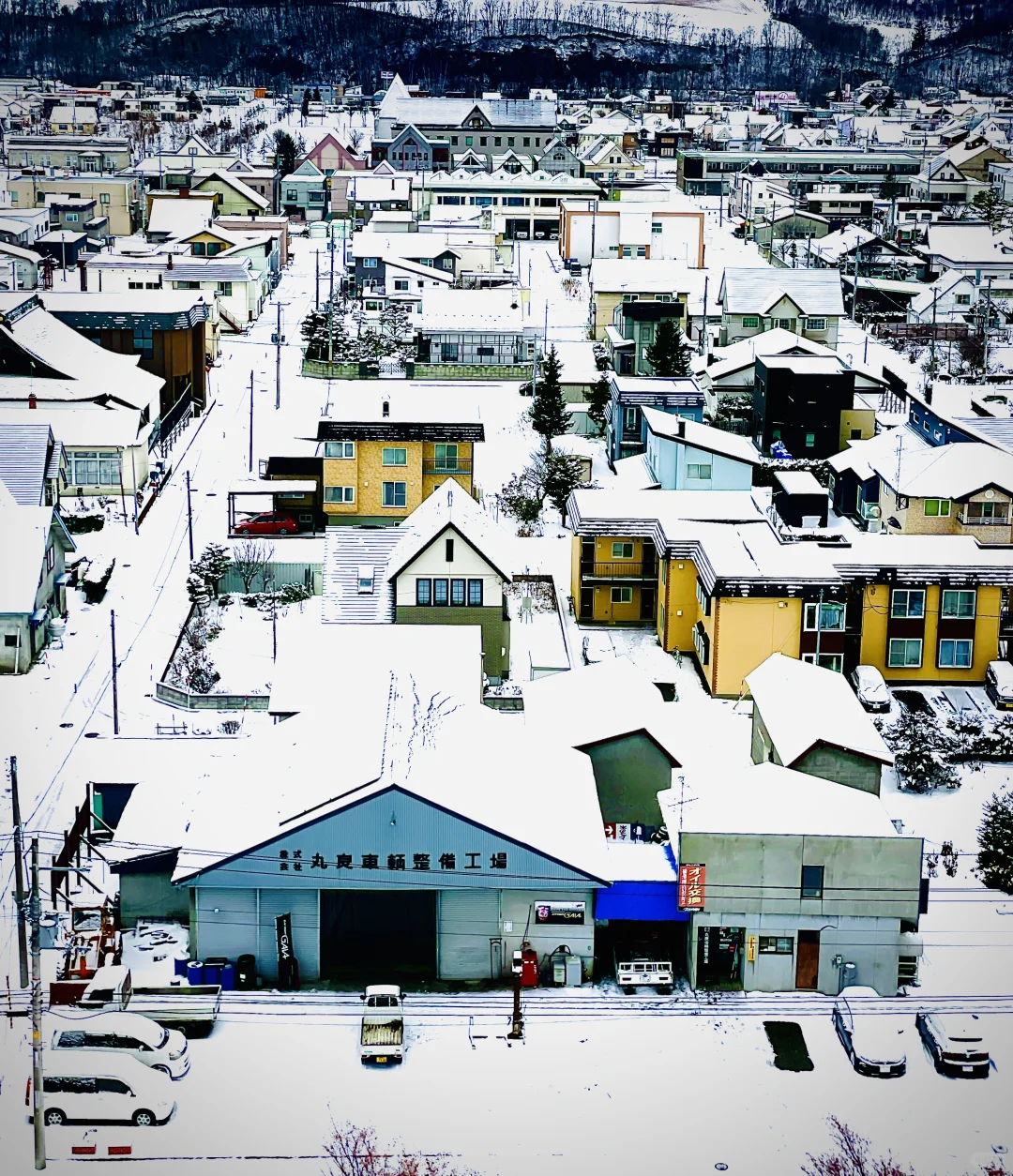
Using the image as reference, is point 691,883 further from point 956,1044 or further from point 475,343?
point 475,343

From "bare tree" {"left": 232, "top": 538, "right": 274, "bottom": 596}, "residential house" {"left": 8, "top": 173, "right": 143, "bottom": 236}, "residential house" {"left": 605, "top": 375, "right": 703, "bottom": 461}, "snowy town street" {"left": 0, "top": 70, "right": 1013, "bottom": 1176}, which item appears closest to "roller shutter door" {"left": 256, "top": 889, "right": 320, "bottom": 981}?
"snowy town street" {"left": 0, "top": 70, "right": 1013, "bottom": 1176}

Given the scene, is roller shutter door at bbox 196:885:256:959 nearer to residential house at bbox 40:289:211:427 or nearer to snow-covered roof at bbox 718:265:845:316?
residential house at bbox 40:289:211:427

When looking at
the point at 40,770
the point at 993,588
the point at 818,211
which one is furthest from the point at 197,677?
the point at 818,211

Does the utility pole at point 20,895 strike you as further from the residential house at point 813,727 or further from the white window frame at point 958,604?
the white window frame at point 958,604

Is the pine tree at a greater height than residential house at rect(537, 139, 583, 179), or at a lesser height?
lesser

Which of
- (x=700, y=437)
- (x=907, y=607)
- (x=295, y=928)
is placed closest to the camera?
(x=295, y=928)

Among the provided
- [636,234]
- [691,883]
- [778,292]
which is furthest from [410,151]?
[691,883]
